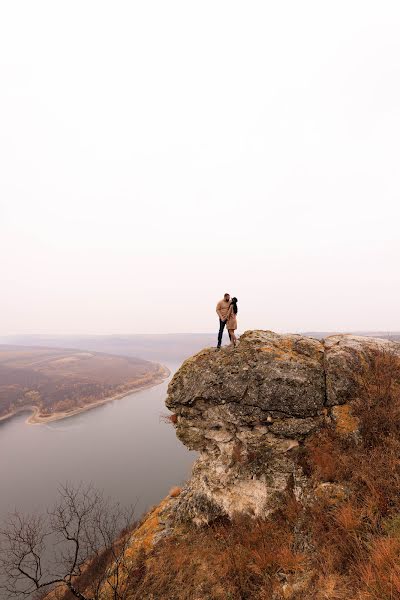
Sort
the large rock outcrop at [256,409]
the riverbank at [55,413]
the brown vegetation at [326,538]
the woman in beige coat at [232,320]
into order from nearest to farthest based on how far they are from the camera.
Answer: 1. the brown vegetation at [326,538]
2. the large rock outcrop at [256,409]
3. the woman in beige coat at [232,320]
4. the riverbank at [55,413]

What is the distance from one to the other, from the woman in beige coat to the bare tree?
31.3ft

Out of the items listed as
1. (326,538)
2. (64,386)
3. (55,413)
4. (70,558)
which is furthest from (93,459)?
(64,386)

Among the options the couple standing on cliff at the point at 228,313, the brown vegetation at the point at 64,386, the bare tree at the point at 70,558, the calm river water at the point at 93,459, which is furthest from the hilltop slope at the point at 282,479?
the brown vegetation at the point at 64,386

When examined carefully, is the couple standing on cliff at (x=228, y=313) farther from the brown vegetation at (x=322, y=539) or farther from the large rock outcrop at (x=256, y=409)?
the brown vegetation at (x=322, y=539)

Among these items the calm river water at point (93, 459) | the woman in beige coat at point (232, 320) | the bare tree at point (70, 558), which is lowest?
the calm river water at point (93, 459)

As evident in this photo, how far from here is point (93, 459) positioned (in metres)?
58.0

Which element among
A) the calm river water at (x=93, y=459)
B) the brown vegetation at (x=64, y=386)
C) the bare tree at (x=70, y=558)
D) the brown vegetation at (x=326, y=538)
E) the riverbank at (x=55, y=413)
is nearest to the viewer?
A: the brown vegetation at (x=326, y=538)

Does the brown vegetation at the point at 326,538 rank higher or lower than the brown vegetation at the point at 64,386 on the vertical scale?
higher

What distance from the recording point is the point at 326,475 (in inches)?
362

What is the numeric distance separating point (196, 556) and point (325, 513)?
5.07 metres

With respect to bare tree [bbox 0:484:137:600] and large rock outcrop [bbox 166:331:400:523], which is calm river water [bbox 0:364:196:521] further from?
large rock outcrop [bbox 166:331:400:523]

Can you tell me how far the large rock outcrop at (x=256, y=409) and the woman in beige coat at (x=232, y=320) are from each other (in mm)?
601

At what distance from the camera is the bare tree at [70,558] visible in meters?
11.0

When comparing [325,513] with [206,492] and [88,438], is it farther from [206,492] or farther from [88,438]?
[88,438]
